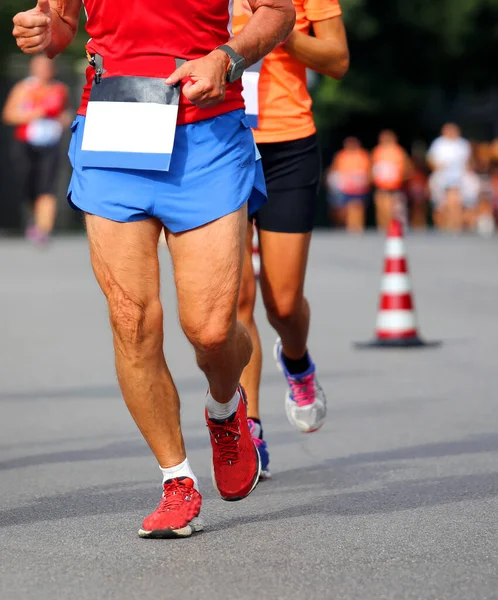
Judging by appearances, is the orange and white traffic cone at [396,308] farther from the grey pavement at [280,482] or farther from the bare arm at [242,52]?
the bare arm at [242,52]

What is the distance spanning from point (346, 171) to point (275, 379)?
25179 millimetres

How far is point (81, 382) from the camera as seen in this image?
9258mm

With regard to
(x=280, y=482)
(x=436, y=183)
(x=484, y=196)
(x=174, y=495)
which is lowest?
(x=484, y=196)

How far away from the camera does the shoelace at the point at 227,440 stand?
520 centimetres

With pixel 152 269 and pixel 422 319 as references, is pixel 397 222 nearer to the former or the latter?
pixel 422 319

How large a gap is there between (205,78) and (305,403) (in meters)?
2.29

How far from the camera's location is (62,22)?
5332 mm

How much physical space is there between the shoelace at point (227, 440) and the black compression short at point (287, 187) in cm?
121

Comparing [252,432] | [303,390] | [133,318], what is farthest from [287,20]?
[303,390]

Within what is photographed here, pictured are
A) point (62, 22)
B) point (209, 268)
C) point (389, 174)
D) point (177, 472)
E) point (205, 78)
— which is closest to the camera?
point (205, 78)

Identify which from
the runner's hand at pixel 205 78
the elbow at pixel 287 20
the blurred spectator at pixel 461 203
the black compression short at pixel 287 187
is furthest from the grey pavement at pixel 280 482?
the blurred spectator at pixel 461 203

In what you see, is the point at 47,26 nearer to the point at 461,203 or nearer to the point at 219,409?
the point at 219,409

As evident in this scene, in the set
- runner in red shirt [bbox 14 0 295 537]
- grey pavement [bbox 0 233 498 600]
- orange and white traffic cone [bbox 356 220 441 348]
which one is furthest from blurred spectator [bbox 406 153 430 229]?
runner in red shirt [bbox 14 0 295 537]

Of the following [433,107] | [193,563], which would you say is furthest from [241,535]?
[433,107]
